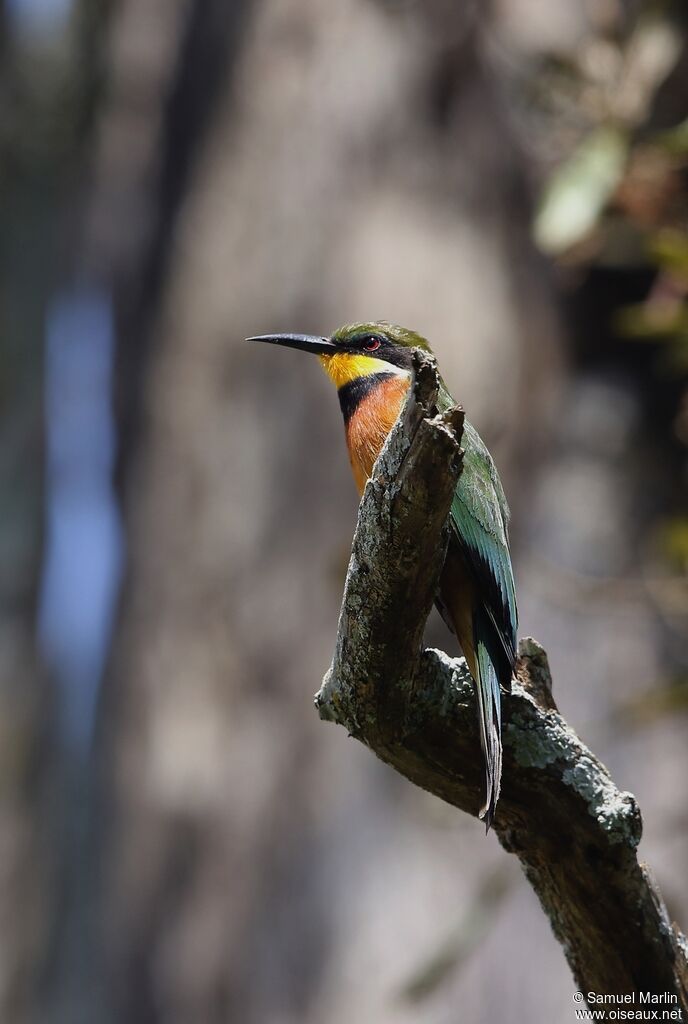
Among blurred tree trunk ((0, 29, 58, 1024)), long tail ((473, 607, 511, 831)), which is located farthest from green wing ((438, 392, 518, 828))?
blurred tree trunk ((0, 29, 58, 1024))

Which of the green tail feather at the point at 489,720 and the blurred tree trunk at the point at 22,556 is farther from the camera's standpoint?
the blurred tree trunk at the point at 22,556

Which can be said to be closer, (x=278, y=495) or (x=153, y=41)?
(x=278, y=495)

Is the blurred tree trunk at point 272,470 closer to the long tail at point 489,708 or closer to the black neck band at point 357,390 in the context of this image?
the black neck band at point 357,390

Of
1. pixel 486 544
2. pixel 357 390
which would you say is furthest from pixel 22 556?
pixel 486 544

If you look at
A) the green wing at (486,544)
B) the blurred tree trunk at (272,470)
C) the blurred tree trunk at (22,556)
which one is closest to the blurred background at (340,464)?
the blurred tree trunk at (272,470)

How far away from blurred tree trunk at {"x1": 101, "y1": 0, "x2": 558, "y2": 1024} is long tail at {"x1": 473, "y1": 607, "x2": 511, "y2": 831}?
2.38m

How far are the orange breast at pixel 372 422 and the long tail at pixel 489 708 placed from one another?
1.93ft

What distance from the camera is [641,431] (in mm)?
4414

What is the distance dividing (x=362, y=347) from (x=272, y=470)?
6.21 ft

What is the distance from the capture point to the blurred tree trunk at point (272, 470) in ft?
15.0

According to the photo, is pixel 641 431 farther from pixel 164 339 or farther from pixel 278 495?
pixel 164 339

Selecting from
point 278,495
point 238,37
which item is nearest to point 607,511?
point 278,495

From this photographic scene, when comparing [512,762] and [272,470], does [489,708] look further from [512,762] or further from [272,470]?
[272,470]

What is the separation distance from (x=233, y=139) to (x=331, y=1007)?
3267mm
